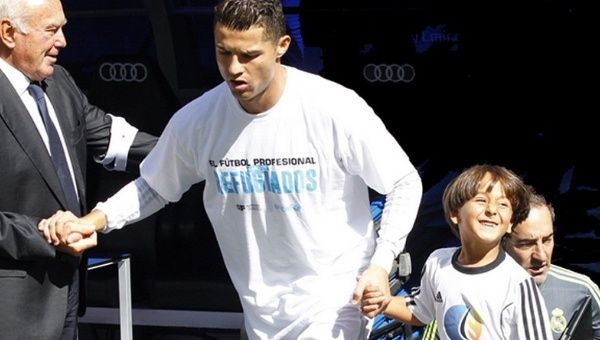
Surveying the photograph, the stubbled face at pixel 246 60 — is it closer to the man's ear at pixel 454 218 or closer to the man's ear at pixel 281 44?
the man's ear at pixel 281 44

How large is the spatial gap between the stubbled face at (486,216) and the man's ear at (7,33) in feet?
4.36

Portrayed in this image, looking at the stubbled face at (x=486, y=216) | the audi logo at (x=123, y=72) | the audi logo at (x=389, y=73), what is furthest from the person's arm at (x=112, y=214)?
the audi logo at (x=123, y=72)

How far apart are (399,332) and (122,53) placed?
152 centimetres

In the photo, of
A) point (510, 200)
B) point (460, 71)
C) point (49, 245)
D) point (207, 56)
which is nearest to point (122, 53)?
point (207, 56)

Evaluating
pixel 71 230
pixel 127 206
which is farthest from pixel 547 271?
pixel 71 230

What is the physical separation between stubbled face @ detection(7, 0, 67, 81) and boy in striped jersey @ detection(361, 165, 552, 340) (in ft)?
3.84

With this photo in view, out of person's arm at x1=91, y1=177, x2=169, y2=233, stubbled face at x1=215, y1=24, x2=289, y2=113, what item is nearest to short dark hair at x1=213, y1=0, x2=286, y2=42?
stubbled face at x1=215, y1=24, x2=289, y2=113

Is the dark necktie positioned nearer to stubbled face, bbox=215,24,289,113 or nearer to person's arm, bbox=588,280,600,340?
stubbled face, bbox=215,24,289,113

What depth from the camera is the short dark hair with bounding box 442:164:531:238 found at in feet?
13.0

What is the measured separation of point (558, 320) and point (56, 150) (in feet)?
5.05

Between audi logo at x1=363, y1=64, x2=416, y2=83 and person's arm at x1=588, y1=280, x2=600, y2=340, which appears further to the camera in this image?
audi logo at x1=363, y1=64, x2=416, y2=83

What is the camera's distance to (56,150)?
4.12 metres

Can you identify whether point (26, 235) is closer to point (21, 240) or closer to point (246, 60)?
point (21, 240)

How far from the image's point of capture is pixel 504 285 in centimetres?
381
